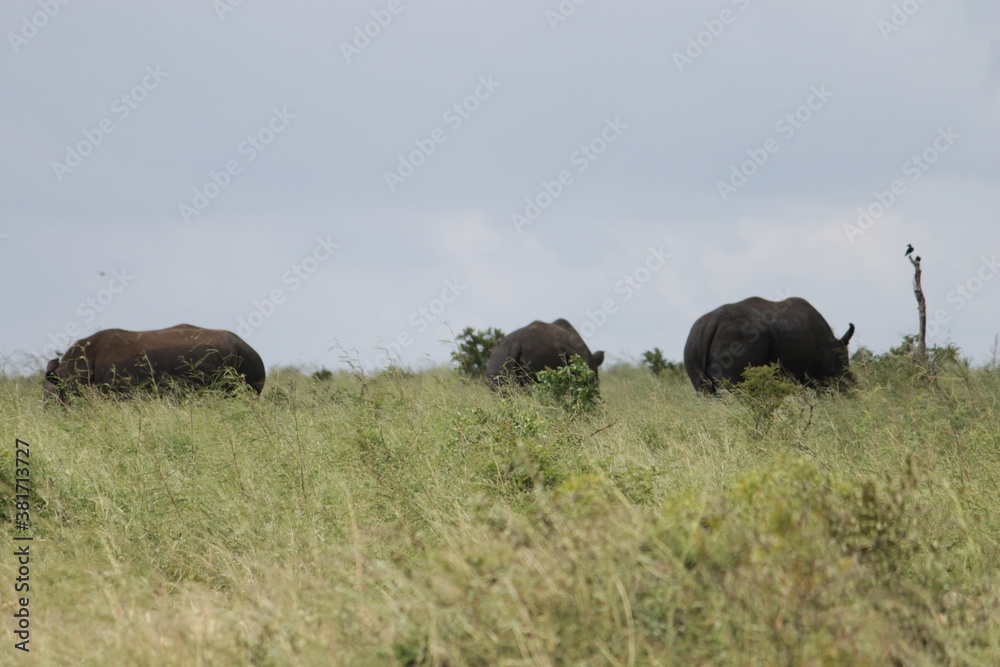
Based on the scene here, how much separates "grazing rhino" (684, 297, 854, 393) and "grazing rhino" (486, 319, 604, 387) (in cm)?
194

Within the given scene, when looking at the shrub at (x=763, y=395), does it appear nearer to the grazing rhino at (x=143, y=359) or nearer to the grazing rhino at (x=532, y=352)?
the grazing rhino at (x=532, y=352)

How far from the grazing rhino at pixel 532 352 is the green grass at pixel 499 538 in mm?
4705

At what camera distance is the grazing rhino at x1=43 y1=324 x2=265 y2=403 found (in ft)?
44.5

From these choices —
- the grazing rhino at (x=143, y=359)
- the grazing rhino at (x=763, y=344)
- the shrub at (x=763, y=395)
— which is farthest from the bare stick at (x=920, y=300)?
the grazing rhino at (x=143, y=359)

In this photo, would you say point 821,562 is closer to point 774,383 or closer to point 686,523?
point 686,523

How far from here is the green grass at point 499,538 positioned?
11.8 feet

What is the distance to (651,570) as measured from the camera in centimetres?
365

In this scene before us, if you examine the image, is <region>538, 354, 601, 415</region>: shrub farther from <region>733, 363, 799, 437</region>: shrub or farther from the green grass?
<region>733, 363, 799, 437</region>: shrub

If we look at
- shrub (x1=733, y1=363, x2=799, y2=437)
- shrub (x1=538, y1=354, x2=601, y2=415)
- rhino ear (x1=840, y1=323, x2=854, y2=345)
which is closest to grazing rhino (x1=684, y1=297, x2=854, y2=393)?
rhino ear (x1=840, y1=323, x2=854, y2=345)

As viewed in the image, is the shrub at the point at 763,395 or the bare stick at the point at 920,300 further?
the bare stick at the point at 920,300

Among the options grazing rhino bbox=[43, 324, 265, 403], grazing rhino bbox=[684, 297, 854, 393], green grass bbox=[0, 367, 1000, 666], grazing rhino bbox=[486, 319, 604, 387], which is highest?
grazing rhino bbox=[684, 297, 854, 393]

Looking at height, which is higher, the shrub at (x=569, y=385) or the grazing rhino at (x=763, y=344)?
the grazing rhino at (x=763, y=344)

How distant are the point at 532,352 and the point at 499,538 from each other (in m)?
10.3

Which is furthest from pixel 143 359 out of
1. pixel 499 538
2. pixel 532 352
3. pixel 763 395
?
pixel 499 538
